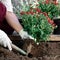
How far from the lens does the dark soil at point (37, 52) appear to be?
2.69 m

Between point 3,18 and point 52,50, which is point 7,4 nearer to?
point 3,18

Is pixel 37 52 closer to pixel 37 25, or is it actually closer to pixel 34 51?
pixel 34 51

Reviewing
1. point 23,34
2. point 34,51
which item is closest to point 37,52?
point 34,51

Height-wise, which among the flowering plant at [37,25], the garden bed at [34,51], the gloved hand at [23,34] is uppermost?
the flowering plant at [37,25]

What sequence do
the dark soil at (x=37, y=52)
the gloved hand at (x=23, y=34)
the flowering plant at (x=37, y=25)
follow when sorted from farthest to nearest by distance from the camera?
the gloved hand at (x=23, y=34) → the flowering plant at (x=37, y=25) → the dark soil at (x=37, y=52)

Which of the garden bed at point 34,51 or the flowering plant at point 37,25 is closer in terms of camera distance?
the garden bed at point 34,51

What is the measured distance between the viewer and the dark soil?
2689mm

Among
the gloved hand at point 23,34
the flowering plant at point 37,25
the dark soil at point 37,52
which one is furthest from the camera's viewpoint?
the gloved hand at point 23,34

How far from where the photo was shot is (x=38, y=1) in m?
3.40

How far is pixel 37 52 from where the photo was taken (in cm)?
291

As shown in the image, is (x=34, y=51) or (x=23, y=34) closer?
(x=34, y=51)

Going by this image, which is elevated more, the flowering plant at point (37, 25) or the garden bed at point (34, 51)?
the flowering plant at point (37, 25)

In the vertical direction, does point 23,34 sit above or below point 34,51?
above

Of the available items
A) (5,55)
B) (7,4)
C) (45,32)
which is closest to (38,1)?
(7,4)
